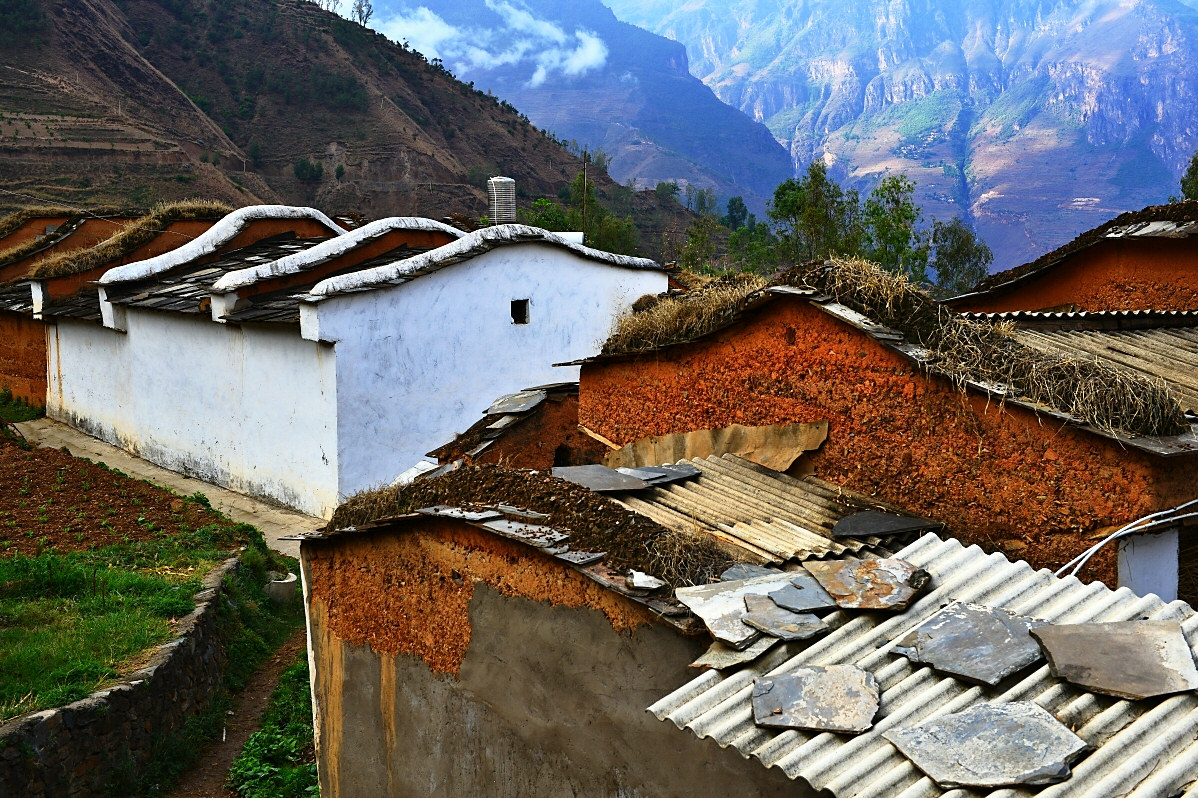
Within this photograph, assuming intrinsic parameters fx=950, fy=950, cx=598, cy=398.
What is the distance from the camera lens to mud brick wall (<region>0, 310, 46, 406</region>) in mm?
22219

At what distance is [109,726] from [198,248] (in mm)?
13090

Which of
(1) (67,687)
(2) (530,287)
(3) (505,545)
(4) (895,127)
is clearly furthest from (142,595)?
(4) (895,127)

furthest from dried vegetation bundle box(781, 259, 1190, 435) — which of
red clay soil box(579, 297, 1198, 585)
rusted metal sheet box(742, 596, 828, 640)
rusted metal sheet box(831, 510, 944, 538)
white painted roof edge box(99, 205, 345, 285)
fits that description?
white painted roof edge box(99, 205, 345, 285)

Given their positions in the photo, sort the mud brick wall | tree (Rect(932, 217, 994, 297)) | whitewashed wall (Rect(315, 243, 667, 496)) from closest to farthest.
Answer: whitewashed wall (Rect(315, 243, 667, 496)) → the mud brick wall → tree (Rect(932, 217, 994, 297))

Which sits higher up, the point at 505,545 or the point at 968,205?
the point at 968,205

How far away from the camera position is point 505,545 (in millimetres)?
5617

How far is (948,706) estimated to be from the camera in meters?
3.66

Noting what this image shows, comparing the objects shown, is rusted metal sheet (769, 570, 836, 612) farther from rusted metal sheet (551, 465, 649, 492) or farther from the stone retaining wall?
the stone retaining wall

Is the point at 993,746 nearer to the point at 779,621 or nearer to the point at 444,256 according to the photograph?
the point at 779,621

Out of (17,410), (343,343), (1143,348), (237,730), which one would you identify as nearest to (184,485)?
(343,343)

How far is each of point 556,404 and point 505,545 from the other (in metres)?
5.13

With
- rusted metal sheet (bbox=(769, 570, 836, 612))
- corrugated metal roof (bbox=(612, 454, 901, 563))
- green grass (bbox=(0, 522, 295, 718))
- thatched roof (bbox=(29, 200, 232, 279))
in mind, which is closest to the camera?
rusted metal sheet (bbox=(769, 570, 836, 612))

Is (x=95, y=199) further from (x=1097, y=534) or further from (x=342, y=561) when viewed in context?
(x=1097, y=534)

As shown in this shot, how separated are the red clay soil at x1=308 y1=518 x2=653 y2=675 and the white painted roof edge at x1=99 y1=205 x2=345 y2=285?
13388 millimetres
